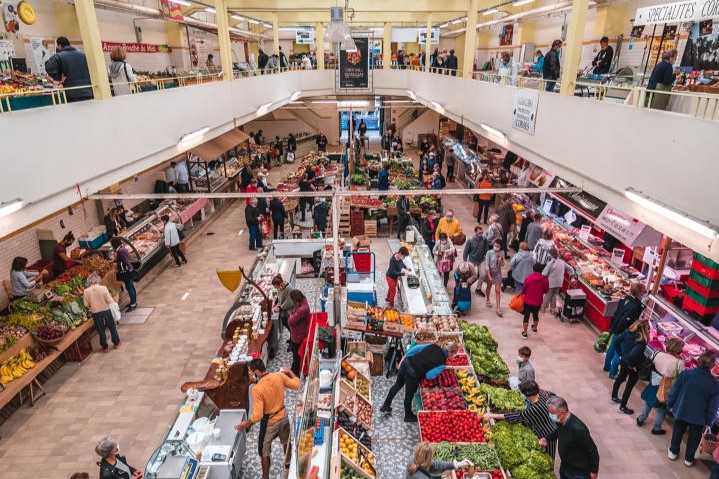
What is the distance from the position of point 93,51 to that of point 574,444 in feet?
28.0

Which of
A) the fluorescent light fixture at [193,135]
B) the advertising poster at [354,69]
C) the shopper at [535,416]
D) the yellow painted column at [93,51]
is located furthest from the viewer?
the advertising poster at [354,69]

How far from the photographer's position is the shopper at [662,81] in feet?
18.6

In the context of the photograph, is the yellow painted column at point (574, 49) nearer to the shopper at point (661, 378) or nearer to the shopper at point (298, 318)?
the shopper at point (661, 378)

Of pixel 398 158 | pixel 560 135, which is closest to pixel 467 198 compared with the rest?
pixel 398 158

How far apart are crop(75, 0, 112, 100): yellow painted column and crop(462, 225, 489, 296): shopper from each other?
755 centimetres

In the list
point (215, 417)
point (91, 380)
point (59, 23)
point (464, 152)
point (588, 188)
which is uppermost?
point (59, 23)

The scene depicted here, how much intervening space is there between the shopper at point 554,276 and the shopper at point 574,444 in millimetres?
4638

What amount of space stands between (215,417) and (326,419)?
5.39ft

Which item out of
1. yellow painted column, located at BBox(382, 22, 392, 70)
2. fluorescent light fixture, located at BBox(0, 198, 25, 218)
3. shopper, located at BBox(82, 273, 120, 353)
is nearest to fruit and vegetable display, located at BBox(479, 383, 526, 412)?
fluorescent light fixture, located at BBox(0, 198, 25, 218)

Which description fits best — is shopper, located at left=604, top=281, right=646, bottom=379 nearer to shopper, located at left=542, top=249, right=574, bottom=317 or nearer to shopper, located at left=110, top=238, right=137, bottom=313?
shopper, located at left=542, top=249, right=574, bottom=317

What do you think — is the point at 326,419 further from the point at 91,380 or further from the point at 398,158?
the point at 398,158

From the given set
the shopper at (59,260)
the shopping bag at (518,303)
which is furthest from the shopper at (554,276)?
the shopper at (59,260)

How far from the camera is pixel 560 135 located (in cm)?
746

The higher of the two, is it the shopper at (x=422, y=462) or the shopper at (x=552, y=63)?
the shopper at (x=552, y=63)
